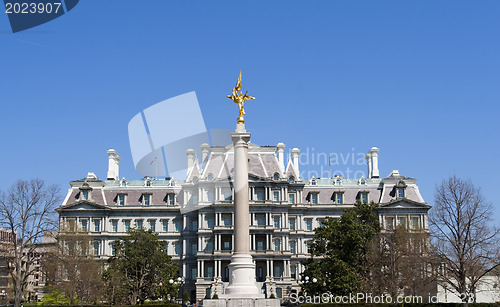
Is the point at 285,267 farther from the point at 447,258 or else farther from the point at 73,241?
the point at 447,258

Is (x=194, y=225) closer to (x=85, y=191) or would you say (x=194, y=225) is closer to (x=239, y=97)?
(x=85, y=191)

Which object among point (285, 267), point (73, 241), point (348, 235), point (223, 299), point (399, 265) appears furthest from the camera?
point (285, 267)

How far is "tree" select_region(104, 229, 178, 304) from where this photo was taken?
61.5 m

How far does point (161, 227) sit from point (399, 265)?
4297cm

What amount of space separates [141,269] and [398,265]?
87.7ft

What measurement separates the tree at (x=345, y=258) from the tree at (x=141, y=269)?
1588cm

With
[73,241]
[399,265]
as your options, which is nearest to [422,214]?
[399,265]

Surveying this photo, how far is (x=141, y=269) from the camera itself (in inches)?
2493

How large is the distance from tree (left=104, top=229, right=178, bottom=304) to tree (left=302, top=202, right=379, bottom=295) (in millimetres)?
15883

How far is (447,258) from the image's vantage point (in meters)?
46.8

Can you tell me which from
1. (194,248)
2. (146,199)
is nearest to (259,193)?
(194,248)

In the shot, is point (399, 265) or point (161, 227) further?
point (161, 227)

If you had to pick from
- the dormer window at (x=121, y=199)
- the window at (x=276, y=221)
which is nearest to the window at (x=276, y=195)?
the window at (x=276, y=221)

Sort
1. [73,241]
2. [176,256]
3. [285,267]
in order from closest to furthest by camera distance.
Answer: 1. [73,241]
2. [285,267]
3. [176,256]
